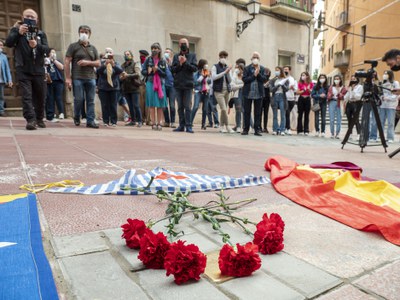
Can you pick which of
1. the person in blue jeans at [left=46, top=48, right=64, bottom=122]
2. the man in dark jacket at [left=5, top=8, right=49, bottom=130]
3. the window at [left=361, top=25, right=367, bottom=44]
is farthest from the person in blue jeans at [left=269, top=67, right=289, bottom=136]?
the window at [left=361, top=25, right=367, bottom=44]

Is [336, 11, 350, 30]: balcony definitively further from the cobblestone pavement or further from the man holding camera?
the cobblestone pavement

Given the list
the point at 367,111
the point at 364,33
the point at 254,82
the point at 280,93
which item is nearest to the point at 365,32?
the point at 364,33

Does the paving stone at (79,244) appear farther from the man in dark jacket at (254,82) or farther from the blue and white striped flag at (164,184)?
the man in dark jacket at (254,82)

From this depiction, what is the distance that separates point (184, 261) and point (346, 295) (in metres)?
0.58

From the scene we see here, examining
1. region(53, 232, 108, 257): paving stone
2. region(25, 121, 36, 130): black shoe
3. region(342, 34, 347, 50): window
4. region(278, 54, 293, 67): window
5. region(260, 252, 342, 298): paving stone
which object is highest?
region(342, 34, 347, 50): window

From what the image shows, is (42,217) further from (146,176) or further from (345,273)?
(345,273)

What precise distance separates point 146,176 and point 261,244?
141cm

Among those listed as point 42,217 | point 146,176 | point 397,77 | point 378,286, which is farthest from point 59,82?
point 397,77

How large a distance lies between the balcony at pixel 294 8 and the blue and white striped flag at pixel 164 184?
13316 mm

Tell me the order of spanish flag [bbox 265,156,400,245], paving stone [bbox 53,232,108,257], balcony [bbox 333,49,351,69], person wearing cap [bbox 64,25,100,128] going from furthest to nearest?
1. balcony [bbox 333,49,351,69]
2. person wearing cap [bbox 64,25,100,128]
3. spanish flag [bbox 265,156,400,245]
4. paving stone [bbox 53,232,108,257]

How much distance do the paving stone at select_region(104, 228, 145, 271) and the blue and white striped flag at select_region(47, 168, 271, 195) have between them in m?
0.53

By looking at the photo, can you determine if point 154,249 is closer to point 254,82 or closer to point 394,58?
point 394,58

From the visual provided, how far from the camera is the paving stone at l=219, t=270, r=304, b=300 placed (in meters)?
1.22

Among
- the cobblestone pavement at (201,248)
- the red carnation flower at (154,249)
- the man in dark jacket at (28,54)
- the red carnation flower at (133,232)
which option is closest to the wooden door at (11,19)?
the man in dark jacket at (28,54)
